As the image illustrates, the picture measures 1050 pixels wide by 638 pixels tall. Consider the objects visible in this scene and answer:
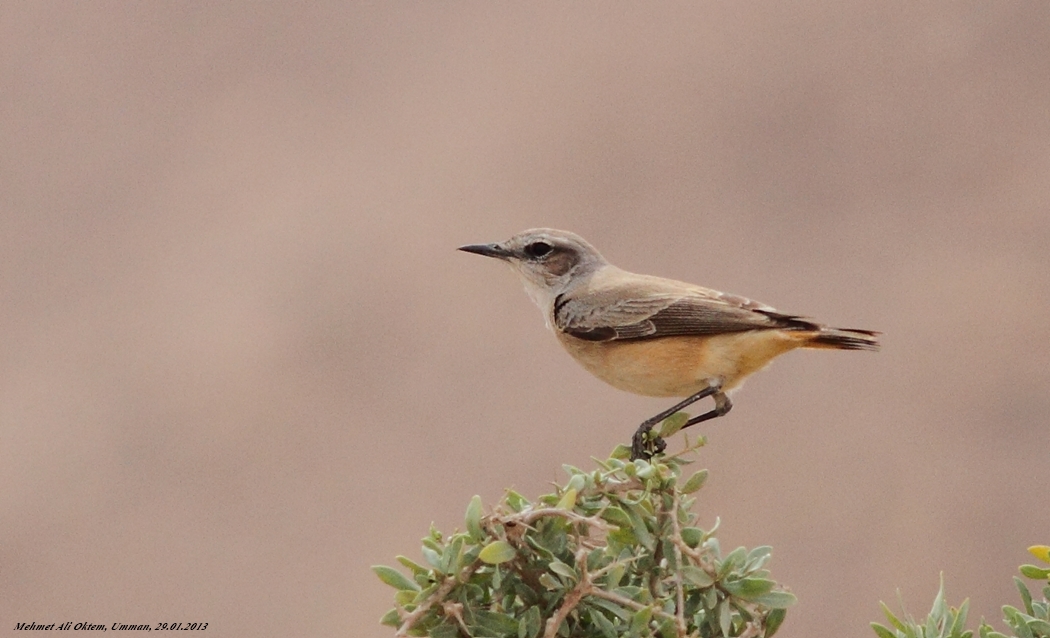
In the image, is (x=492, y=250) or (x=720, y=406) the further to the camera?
(x=492, y=250)

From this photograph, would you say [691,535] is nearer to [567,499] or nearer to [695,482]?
[695,482]

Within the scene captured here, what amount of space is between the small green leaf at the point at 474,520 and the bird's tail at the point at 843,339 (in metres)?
1.47

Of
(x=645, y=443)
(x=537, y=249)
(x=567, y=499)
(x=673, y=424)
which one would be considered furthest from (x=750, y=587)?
(x=537, y=249)

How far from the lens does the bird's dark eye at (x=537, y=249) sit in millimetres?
3289

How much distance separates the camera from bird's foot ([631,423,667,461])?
2461 millimetres

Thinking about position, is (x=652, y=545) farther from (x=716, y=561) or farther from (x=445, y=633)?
(x=445, y=633)

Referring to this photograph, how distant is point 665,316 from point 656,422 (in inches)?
19.2

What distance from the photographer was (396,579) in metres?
1.48

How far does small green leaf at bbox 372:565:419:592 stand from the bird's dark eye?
188 centimetres

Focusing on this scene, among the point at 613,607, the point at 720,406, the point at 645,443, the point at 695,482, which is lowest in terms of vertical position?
the point at 613,607

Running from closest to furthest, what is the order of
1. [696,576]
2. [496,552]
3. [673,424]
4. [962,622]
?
[496,552] → [696,576] → [962,622] → [673,424]

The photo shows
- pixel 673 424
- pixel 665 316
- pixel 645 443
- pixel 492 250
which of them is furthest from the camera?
pixel 492 250

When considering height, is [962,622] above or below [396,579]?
above

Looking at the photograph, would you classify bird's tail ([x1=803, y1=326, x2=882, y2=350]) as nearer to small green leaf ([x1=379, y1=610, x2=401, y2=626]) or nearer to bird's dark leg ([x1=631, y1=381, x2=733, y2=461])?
bird's dark leg ([x1=631, y1=381, x2=733, y2=461])
